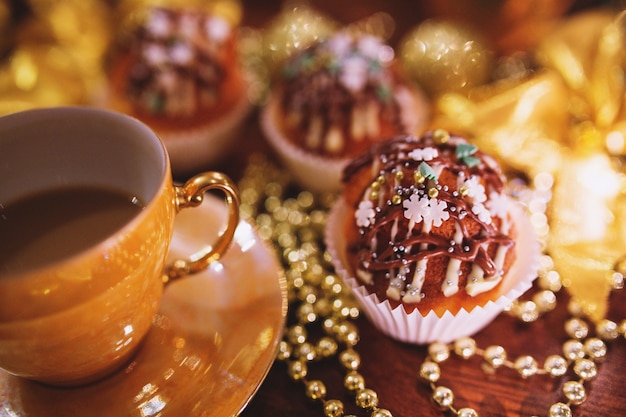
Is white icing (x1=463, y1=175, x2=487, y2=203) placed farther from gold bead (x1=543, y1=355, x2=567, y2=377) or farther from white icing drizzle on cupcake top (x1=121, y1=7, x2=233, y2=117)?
white icing drizzle on cupcake top (x1=121, y1=7, x2=233, y2=117)

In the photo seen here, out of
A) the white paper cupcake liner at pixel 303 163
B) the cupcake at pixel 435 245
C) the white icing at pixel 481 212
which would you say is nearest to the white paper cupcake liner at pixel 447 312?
the cupcake at pixel 435 245

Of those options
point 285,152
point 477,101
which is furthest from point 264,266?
point 477,101

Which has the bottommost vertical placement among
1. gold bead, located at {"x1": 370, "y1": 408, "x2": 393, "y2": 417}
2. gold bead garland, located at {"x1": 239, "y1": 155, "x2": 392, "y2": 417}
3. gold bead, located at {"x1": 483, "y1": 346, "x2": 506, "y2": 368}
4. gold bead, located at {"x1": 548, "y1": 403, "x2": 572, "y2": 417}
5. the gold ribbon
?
gold bead garland, located at {"x1": 239, "y1": 155, "x2": 392, "y2": 417}

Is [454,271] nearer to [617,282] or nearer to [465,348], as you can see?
[465,348]

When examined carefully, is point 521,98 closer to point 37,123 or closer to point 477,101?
point 477,101

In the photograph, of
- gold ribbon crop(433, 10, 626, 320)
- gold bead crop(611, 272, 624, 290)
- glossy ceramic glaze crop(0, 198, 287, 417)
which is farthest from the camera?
gold ribbon crop(433, 10, 626, 320)

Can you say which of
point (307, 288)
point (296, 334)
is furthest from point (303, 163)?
point (296, 334)

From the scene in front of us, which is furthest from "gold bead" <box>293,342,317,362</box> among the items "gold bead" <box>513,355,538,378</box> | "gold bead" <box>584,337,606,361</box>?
"gold bead" <box>584,337,606,361</box>
